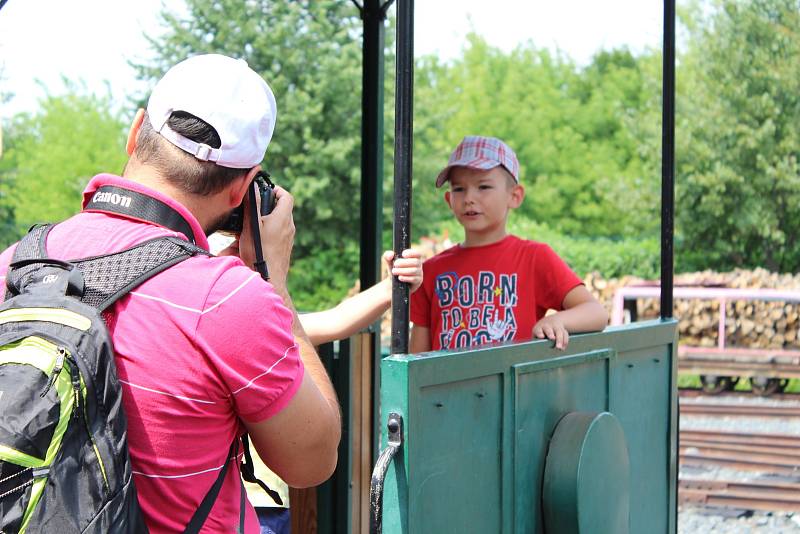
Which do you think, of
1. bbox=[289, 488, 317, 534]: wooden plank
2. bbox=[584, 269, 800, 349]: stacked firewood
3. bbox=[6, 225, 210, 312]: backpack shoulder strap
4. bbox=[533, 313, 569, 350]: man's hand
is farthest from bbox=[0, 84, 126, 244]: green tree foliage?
bbox=[6, 225, 210, 312]: backpack shoulder strap

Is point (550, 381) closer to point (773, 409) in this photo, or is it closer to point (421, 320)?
point (421, 320)

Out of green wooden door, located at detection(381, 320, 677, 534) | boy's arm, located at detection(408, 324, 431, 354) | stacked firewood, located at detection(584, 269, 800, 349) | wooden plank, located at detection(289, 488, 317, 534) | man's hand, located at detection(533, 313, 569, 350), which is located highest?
man's hand, located at detection(533, 313, 569, 350)

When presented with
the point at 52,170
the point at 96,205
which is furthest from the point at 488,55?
the point at 96,205

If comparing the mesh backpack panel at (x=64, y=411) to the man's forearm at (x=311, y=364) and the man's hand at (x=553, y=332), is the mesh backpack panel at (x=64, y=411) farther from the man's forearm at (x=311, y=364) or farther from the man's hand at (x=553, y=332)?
the man's hand at (x=553, y=332)

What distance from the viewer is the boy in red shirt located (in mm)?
3143

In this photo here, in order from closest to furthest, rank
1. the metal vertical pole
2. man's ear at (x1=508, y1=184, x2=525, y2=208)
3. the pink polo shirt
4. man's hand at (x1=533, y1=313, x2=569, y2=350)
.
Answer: the pink polo shirt → man's hand at (x1=533, y1=313, x2=569, y2=350) → man's ear at (x1=508, y1=184, x2=525, y2=208) → the metal vertical pole

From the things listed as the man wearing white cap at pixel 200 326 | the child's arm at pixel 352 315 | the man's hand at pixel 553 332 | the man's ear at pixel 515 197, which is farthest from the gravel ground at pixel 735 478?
the man wearing white cap at pixel 200 326

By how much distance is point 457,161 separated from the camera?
3373 mm

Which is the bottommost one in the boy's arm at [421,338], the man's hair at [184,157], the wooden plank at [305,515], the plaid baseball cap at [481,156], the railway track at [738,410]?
the railway track at [738,410]

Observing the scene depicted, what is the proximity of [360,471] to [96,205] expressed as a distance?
7.81 feet

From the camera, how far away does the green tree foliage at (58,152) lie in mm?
25859

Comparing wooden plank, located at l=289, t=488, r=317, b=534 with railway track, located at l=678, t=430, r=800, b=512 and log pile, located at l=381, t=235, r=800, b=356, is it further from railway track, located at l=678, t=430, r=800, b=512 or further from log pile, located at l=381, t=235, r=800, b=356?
log pile, located at l=381, t=235, r=800, b=356

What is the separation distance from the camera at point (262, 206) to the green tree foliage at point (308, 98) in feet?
69.1

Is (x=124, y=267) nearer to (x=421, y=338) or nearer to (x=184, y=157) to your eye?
(x=184, y=157)
